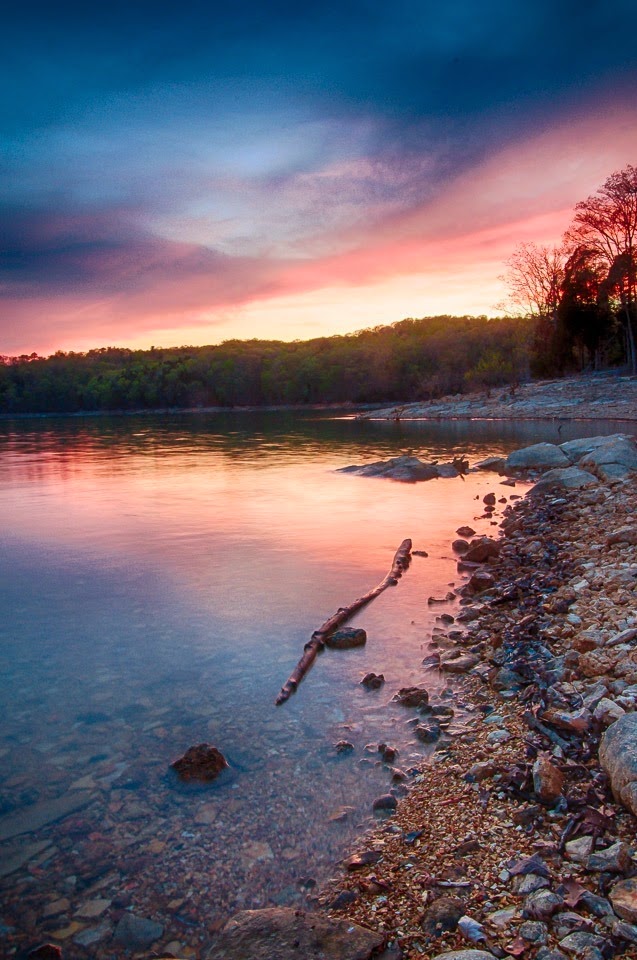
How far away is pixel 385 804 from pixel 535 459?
1933 centimetres

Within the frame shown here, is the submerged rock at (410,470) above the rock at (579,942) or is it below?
above

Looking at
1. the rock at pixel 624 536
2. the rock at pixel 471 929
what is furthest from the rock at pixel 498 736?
the rock at pixel 624 536

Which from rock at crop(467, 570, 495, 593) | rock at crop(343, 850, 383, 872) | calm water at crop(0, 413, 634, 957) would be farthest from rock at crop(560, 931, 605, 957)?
rock at crop(467, 570, 495, 593)

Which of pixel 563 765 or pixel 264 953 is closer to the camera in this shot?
pixel 264 953

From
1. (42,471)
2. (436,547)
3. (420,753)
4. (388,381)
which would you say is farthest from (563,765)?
(388,381)

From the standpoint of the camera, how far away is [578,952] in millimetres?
2807

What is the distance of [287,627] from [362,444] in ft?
98.4

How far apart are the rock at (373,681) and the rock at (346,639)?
940 mm

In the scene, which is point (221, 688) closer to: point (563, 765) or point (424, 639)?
point (424, 639)

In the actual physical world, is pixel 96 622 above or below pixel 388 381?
below

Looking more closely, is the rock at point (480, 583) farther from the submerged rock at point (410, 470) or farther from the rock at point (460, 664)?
the submerged rock at point (410, 470)

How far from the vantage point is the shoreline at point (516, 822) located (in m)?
3.06

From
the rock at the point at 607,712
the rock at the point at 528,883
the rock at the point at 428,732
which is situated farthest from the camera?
the rock at the point at 428,732

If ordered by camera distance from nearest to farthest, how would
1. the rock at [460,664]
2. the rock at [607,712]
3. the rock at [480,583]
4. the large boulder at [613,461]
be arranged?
the rock at [607,712]
the rock at [460,664]
the rock at [480,583]
the large boulder at [613,461]
